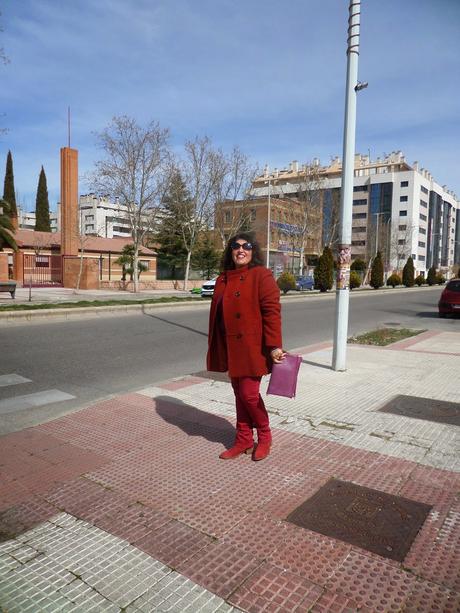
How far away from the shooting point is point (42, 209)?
64.2 m

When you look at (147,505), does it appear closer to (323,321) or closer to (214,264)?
(323,321)

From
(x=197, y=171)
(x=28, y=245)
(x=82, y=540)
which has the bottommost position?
(x=82, y=540)

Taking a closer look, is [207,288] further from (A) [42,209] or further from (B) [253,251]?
(A) [42,209]

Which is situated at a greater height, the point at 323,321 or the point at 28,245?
the point at 28,245

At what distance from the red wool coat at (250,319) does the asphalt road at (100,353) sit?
2555mm

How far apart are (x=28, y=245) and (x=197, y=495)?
37.5 metres

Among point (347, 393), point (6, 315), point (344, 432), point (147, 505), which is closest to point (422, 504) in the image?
point (344, 432)

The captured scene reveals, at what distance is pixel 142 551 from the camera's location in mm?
2516

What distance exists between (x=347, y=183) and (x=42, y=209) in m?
64.6

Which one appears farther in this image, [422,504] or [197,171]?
[197,171]

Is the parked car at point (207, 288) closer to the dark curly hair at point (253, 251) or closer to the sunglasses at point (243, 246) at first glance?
the dark curly hair at point (253, 251)

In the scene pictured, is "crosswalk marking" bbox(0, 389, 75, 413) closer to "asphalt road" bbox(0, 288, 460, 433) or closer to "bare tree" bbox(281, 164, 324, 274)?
"asphalt road" bbox(0, 288, 460, 433)

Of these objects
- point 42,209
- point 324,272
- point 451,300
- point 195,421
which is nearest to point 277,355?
point 195,421

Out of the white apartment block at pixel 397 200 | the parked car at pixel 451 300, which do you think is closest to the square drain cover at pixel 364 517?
the parked car at pixel 451 300
